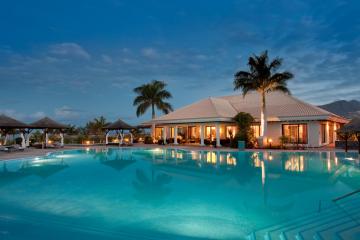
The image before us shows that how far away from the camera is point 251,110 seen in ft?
99.3

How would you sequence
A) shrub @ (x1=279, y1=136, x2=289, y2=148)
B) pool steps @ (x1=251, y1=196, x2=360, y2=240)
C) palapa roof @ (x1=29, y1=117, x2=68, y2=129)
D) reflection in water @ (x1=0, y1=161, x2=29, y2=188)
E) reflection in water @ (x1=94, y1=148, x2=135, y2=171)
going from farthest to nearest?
palapa roof @ (x1=29, y1=117, x2=68, y2=129) → shrub @ (x1=279, y1=136, x2=289, y2=148) → reflection in water @ (x1=94, y1=148, x2=135, y2=171) → reflection in water @ (x1=0, y1=161, x2=29, y2=188) → pool steps @ (x1=251, y1=196, x2=360, y2=240)

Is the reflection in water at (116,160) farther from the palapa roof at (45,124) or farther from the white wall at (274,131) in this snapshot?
the white wall at (274,131)

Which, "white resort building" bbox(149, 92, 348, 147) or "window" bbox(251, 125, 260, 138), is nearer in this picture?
"white resort building" bbox(149, 92, 348, 147)

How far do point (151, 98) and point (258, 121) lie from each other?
16.5 m

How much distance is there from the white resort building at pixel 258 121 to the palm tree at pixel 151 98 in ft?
15.5

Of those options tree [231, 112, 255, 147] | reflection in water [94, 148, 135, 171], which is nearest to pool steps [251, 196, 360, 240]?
reflection in water [94, 148, 135, 171]

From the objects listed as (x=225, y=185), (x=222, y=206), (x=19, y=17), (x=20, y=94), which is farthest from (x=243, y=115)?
(x=20, y=94)

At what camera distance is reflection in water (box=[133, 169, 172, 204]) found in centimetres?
853

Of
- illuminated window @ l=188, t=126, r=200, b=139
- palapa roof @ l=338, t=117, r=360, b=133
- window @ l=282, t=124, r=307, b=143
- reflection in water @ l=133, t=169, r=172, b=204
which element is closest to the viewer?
reflection in water @ l=133, t=169, r=172, b=204

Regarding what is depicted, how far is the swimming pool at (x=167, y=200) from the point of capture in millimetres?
5793

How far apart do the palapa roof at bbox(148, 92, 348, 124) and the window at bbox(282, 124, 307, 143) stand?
1.15 meters

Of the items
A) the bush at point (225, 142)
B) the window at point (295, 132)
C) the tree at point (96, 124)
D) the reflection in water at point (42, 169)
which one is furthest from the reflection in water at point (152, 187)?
the tree at point (96, 124)

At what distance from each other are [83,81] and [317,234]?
42501 millimetres

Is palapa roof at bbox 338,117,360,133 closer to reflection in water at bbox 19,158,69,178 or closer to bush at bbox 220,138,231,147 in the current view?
bush at bbox 220,138,231,147
